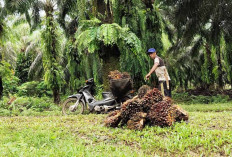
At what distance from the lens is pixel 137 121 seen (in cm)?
463

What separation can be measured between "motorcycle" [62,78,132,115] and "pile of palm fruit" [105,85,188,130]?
2371mm

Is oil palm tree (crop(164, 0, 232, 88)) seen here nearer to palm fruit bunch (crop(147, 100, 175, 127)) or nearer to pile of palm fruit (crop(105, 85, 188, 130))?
pile of palm fruit (crop(105, 85, 188, 130))

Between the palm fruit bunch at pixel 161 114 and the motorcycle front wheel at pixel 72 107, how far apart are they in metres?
3.55

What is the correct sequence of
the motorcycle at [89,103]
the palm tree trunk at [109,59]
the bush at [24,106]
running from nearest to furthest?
the motorcycle at [89,103], the palm tree trunk at [109,59], the bush at [24,106]

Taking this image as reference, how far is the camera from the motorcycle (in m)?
7.45

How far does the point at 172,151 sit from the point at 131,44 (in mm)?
4645

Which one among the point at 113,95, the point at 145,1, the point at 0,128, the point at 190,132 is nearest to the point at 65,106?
the point at 113,95

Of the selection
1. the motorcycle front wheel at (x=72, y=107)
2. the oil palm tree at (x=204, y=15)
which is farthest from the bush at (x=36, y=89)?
the oil palm tree at (x=204, y=15)

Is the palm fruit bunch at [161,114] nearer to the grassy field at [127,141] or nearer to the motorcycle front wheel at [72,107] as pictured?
the grassy field at [127,141]

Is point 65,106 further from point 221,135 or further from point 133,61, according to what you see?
point 221,135

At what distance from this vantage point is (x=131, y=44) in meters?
7.59

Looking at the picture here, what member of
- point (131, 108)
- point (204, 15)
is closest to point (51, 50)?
point (204, 15)

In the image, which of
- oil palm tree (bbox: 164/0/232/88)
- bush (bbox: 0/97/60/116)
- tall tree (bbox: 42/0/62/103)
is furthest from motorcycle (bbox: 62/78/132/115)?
oil palm tree (bbox: 164/0/232/88)

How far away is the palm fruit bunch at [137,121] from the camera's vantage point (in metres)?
4.53
